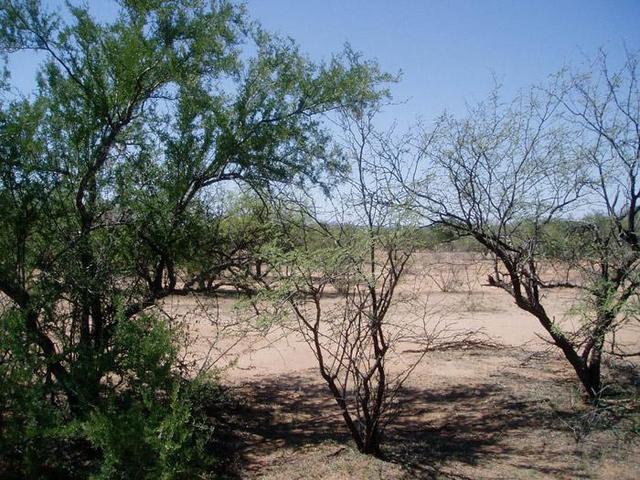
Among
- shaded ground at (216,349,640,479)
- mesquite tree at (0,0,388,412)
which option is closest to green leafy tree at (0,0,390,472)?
mesquite tree at (0,0,388,412)

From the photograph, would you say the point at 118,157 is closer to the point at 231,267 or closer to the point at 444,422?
the point at 231,267

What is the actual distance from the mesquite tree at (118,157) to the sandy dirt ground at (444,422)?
3.89 feet

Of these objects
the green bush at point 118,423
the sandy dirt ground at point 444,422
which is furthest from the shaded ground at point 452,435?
the green bush at point 118,423

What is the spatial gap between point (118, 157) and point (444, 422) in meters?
5.46

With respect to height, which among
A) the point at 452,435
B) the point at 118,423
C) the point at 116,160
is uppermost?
the point at 116,160

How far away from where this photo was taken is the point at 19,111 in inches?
220

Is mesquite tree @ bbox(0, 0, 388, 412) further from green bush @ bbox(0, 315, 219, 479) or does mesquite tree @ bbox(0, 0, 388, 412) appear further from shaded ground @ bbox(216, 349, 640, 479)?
shaded ground @ bbox(216, 349, 640, 479)

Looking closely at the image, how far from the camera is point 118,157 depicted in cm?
635

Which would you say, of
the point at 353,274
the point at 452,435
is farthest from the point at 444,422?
the point at 353,274

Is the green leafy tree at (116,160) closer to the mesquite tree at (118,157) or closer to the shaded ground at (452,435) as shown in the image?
the mesquite tree at (118,157)

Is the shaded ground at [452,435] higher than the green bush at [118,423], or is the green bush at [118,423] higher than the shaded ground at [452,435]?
the green bush at [118,423]

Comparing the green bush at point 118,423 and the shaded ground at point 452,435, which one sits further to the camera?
the shaded ground at point 452,435

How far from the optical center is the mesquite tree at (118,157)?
5465 millimetres

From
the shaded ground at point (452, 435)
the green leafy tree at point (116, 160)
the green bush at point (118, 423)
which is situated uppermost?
the green leafy tree at point (116, 160)
